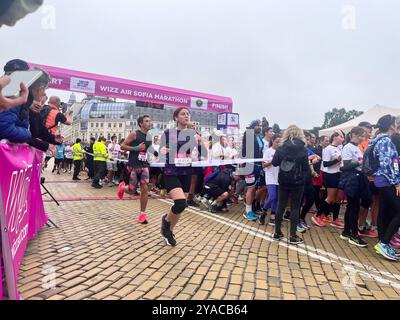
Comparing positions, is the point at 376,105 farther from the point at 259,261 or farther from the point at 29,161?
the point at 29,161

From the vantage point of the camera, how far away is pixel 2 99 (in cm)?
212

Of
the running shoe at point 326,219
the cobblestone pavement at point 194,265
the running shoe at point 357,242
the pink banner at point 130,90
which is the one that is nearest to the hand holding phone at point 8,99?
the cobblestone pavement at point 194,265

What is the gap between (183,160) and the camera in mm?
4480

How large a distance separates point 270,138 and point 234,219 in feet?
6.74

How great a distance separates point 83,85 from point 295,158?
11.0m

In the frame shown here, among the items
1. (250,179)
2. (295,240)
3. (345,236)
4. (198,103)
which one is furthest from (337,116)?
(295,240)

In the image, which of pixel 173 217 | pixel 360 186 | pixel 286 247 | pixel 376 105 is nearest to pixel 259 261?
pixel 286 247

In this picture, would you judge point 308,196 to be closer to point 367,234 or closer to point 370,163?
point 367,234

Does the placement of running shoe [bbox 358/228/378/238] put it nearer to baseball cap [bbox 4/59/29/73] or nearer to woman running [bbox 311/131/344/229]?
woman running [bbox 311/131/344/229]

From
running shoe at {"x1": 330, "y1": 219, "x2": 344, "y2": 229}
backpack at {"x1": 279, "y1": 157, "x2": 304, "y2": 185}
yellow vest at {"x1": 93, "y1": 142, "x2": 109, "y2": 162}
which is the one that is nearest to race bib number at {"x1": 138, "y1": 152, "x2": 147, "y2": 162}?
backpack at {"x1": 279, "y1": 157, "x2": 304, "y2": 185}

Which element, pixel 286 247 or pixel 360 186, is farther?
pixel 360 186

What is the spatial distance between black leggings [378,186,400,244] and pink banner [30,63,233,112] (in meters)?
11.9

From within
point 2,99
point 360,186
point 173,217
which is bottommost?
point 173,217

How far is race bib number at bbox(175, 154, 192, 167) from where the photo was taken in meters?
4.43
